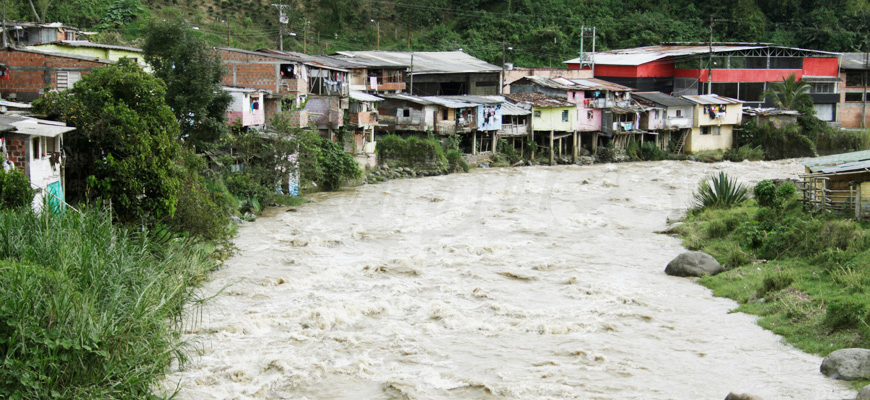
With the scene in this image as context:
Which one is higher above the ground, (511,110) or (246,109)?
(511,110)

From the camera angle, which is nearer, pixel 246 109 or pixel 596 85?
pixel 246 109

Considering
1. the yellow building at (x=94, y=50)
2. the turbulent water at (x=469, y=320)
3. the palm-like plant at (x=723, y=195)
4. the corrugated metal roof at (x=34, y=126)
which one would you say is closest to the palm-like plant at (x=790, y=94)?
the palm-like plant at (x=723, y=195)

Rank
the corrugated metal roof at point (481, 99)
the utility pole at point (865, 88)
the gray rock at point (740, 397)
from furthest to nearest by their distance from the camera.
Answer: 1. the utility pole at point (865, 88)
2. the corrugated metal roof at point (481, 99)
3. the gray rock at point (740, 397)

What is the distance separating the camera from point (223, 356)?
12492 millimetres

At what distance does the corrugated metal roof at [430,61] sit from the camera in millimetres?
41844

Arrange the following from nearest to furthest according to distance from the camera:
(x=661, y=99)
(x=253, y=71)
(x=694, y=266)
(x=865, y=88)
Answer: (x=694, y=266)
(x=253, y=71)
(x=661, y=99)
(x=865, y=88)

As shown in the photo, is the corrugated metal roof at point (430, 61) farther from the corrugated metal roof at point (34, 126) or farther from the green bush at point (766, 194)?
the corrugated metal roof at point (34, 126)

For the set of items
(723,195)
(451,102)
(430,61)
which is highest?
(430,61)

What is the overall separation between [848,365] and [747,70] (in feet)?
130

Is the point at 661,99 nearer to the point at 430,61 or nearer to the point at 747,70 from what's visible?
the point at 747,70

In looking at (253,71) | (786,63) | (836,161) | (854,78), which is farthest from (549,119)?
(836,161)

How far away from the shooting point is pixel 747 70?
4831 centimetres

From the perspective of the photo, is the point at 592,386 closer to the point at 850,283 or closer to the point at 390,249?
the point at 850,283

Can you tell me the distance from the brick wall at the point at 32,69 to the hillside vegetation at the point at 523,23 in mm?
24724
